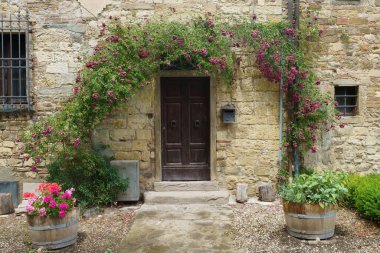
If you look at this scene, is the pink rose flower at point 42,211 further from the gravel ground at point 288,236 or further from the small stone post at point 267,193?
the small stone post at point 267,193

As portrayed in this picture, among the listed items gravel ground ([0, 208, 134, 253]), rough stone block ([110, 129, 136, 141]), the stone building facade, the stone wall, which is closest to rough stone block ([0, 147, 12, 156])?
the stone building facade

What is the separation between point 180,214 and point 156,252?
1.48 m

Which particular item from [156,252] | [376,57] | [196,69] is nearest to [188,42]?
[196,69]

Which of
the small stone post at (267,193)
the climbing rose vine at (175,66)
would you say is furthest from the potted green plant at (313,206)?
the climbing rose vine at (175,66)

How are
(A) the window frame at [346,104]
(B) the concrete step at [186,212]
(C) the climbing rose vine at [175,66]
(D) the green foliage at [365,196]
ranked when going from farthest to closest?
(A) the window frame at [346,104], (C) the climbing rose vine at [175,66], (B) the concrete step at [186,212], (D) the green foliage at [365,196]

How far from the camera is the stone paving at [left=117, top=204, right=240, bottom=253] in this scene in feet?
14.2

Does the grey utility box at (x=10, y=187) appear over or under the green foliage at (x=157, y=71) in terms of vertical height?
under

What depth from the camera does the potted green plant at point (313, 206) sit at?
4.38 metres

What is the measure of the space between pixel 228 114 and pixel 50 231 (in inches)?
137

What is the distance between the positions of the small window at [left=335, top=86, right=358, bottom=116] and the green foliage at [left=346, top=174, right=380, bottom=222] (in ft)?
5.28

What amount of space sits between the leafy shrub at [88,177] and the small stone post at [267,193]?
237 centimetres

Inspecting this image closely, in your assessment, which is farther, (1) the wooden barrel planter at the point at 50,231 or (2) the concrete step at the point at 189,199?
(2) the concrete step at the point at 189,199

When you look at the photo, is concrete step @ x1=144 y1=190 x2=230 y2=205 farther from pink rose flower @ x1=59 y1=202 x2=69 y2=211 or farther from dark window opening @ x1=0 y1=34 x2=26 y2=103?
dark window opening @ x1=0 y1=34 x2=26 y2=103

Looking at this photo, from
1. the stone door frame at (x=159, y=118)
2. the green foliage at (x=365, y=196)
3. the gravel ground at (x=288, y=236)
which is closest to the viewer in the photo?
the gravel ground at (x=288, y=236)
